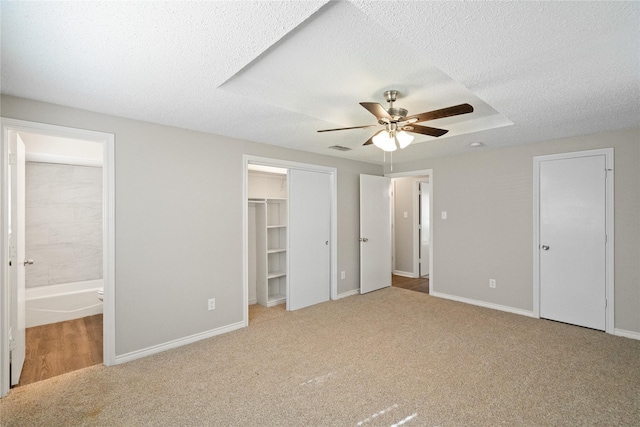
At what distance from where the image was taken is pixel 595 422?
191cm

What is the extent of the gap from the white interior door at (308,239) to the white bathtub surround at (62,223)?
2721 mm

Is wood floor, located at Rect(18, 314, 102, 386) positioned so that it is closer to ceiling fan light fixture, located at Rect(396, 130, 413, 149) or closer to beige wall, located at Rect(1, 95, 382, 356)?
beige wall, located at Rect(1, 95, 382, 356)

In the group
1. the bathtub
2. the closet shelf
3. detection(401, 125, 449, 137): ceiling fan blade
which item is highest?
detection(401, 125, 449, 137): ceiling fan blade

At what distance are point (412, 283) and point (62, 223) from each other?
5.53 meters

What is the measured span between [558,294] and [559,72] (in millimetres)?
2866

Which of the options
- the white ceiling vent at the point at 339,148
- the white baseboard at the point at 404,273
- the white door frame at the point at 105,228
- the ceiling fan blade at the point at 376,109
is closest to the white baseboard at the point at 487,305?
the white baseboard at the point at 404,273

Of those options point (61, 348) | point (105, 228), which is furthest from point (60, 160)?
point (61, 348)

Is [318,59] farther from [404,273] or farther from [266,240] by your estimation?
[404,273]

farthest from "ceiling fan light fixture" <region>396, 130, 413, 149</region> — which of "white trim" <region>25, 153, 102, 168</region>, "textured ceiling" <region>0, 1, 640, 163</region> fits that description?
"white trim" <region>25, 153, 102, 168</region>

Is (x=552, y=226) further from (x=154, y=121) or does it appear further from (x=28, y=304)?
(x=28, y=304)

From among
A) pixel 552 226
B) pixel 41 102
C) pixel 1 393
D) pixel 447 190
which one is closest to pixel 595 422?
pixel 552 226

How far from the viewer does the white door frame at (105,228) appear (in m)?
2.23

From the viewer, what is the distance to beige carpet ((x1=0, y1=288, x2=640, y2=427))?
6.52ft

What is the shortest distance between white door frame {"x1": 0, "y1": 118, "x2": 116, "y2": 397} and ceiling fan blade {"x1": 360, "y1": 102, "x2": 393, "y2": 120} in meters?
2.22
